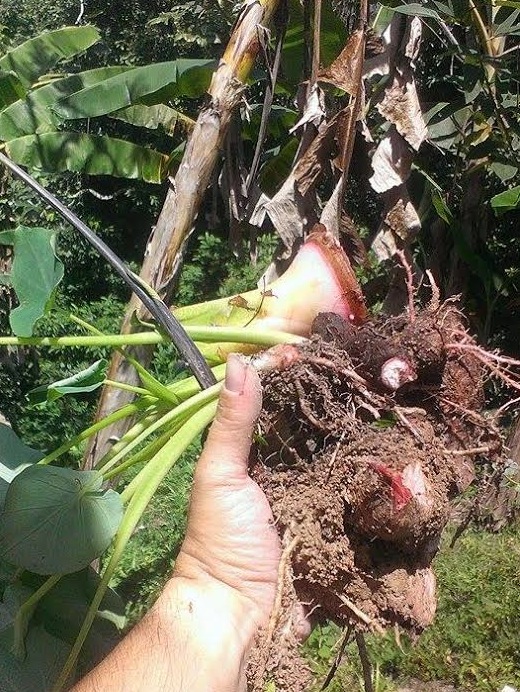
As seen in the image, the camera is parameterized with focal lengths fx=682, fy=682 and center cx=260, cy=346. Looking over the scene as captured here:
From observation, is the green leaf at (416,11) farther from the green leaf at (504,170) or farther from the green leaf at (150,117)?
the green leaf at (150,117)

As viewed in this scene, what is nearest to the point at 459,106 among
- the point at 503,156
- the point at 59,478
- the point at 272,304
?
the point at 503,156

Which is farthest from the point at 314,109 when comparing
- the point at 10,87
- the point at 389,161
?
the point at 10,87

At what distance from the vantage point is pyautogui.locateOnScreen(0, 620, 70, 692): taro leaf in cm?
90

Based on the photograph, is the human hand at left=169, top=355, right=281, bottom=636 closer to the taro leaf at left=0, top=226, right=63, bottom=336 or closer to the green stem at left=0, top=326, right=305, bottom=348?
the green stem at left=0, top=326, right=305, bottom=348

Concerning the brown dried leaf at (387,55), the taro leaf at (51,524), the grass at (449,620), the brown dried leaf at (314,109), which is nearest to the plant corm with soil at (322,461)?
the taro leaf at (51,524)

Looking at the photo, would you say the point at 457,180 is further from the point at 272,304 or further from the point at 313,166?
the point at 272,304

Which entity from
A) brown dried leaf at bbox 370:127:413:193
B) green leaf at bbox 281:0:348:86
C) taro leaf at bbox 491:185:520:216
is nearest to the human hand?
brown dried leaf at bbox 370:127:413:193

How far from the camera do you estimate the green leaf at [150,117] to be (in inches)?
109

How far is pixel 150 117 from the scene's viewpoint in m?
2.80

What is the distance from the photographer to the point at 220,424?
944 millimetres

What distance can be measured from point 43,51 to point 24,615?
2402 mm

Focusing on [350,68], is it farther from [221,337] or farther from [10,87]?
[10,87]

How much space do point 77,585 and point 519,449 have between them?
6.83ft

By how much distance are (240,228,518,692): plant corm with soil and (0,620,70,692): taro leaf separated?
313 mm
